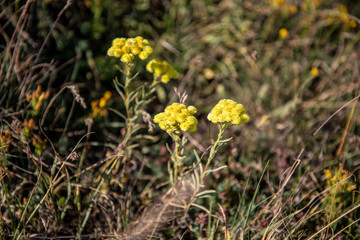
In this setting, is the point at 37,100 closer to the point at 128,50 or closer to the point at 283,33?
the point at 128,50

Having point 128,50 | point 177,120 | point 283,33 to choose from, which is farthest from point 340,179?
point 283,33

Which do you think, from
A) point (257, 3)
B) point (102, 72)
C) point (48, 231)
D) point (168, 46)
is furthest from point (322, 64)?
point (48, 231)

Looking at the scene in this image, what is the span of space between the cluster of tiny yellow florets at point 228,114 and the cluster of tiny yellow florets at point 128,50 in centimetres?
53

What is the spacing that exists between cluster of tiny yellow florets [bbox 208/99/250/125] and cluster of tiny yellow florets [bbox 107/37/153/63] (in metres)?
0.53

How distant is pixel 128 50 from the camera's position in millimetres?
1821

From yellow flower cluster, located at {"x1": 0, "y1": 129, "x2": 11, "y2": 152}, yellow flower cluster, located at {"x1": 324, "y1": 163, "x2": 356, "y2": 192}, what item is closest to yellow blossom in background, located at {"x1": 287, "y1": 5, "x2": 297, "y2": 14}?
yellow flower cluster, located at {"x1": 324, "y1": 163, "x2": 356, "y2": 192}

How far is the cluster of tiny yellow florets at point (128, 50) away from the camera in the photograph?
5.93 ft

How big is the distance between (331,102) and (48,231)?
2742 mm

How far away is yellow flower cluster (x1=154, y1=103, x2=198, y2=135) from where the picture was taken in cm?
156

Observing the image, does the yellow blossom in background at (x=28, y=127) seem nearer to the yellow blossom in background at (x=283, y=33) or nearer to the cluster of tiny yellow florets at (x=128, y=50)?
the cluster of tiny yellow florets at (x=128, y=50)

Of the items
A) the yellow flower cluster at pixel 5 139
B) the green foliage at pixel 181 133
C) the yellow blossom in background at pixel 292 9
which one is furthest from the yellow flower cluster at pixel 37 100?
the yellow blossom in background at pixel 292 9

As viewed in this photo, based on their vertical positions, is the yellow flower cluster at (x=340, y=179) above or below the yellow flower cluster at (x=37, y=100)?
below

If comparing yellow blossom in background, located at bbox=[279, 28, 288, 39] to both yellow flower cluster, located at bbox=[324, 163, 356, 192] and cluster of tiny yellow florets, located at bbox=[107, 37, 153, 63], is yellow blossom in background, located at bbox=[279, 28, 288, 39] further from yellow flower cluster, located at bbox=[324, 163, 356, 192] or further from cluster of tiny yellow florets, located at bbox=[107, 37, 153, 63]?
cluster of tiny yellow florets, located at bbox=[107, 37, 153, 63]

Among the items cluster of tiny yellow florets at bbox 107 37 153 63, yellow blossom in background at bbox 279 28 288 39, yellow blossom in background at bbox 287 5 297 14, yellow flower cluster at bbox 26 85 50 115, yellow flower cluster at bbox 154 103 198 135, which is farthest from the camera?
yellow blossom in background at bbox 287 5 297 14
